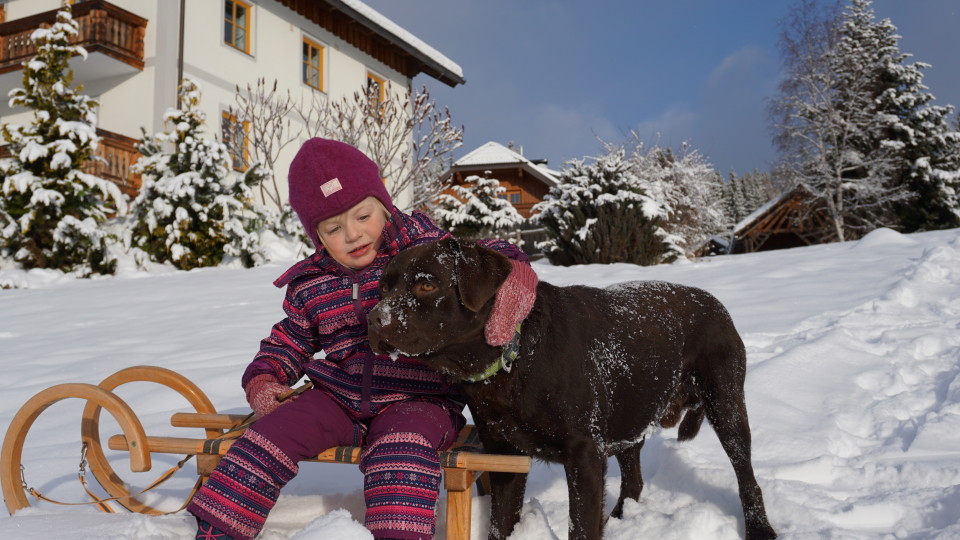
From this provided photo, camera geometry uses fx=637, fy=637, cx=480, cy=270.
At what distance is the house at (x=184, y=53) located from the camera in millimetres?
15547

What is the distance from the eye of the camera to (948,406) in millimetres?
3713

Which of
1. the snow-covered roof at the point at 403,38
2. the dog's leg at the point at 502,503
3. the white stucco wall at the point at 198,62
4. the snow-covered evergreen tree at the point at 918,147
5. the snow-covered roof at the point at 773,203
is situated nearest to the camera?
the dog's leg at the point at 502,503

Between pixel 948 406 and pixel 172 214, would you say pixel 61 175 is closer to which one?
pixel 172 214

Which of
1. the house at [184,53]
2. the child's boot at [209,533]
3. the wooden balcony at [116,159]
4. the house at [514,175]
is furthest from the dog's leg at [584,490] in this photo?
the house at [514,175]

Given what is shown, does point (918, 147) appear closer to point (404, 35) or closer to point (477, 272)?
point (404, 35)

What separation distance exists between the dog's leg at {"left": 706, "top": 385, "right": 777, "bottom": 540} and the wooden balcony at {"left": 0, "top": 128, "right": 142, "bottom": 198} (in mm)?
15924

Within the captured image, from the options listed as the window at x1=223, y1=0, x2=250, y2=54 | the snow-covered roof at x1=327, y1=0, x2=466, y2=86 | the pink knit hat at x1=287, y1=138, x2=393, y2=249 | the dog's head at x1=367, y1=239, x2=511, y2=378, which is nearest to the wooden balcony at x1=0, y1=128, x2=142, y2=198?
the window at x1=223, y1=0, x2=250, y2=54

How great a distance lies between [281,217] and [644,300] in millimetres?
11539

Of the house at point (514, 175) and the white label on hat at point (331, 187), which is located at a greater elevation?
the house at point (514, 175)

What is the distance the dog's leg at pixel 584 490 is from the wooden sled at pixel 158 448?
19 centimetres

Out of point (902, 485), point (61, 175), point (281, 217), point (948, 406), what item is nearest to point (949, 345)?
point (948, 406)

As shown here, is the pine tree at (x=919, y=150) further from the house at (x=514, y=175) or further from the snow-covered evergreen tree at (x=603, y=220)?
the snow-covered evergreen tree at (x=603, y=220)

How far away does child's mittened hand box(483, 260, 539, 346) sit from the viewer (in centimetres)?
204

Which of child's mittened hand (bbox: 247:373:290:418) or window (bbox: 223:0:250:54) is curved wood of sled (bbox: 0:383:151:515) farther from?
window (bbox: 223:0:250:54)
